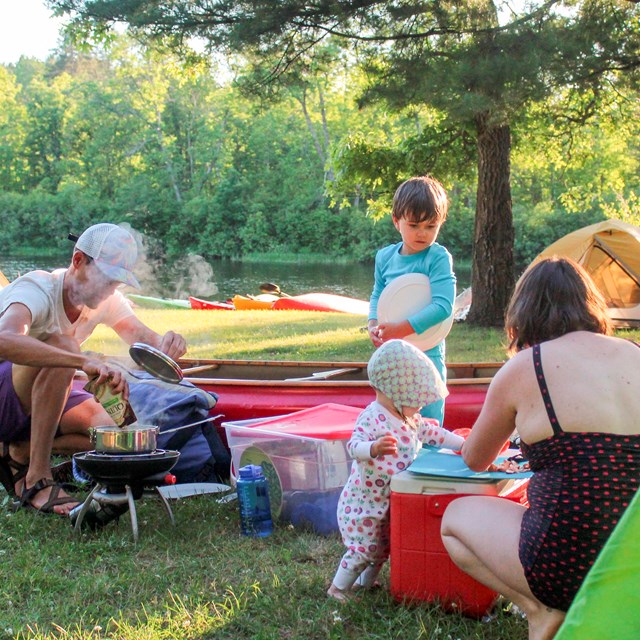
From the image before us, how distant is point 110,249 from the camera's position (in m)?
3.57

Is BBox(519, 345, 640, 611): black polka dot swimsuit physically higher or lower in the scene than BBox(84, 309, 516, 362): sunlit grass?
higher

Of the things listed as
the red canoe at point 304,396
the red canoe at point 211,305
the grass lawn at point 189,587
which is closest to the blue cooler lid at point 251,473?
the grass lawn at point 189,587

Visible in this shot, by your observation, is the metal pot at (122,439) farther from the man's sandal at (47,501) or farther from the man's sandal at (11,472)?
the man's sandal at (11,472)

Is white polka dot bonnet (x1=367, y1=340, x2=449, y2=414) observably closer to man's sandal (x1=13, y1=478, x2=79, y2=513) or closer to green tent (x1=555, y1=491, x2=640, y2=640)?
green tent (x1=555, y1=491, x2=640, y2=640)

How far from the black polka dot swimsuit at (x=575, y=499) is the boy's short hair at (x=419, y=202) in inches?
59.9

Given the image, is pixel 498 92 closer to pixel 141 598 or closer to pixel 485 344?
pixel 485 344

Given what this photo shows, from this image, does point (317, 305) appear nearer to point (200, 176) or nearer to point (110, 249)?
point (110, 249)

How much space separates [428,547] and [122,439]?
1318 millimetres

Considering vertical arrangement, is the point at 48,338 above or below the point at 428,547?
above

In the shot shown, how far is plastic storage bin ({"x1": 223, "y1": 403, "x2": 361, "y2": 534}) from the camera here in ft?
11.1

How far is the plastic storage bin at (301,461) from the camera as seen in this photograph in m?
3.37

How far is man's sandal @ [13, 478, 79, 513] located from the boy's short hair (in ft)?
6.02

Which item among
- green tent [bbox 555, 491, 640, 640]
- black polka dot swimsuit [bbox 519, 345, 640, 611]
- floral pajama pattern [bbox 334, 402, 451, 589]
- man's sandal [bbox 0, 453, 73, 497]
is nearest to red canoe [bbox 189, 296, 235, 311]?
man's sandal [bbox 0, 453, 73, 497]

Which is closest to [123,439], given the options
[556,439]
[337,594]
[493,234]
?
[337,594]
